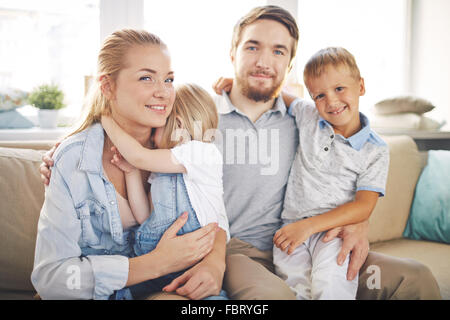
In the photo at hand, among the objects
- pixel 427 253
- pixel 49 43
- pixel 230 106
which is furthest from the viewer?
pixel 49 43

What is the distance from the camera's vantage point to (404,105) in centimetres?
208

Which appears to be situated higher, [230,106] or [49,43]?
[49,43]

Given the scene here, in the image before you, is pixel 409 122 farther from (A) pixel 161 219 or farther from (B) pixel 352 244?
(A) pixel 161 219

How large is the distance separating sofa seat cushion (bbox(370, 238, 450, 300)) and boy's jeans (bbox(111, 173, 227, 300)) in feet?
2.74

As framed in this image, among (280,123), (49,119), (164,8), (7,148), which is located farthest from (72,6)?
(280,123)

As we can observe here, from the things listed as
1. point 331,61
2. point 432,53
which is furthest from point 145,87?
point 432,53

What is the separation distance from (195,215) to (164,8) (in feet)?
4.66

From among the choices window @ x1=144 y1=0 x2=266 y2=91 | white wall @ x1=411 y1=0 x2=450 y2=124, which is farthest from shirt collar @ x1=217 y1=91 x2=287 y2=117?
white wall @ x1=411 y1=0 x2=450 y2=124

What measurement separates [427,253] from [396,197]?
281mm

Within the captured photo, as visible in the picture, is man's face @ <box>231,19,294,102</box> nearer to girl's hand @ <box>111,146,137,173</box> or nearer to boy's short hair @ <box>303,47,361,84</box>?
boy's short hair @ <box>303,47,361,84</box>

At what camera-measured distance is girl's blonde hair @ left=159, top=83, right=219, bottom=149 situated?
0.98 meters

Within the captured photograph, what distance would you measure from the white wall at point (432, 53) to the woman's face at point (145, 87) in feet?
6.50

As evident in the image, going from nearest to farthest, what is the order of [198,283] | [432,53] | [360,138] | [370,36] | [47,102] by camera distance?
[198,283] → [360,138] → [47,102] → [432,53] → [370,36]

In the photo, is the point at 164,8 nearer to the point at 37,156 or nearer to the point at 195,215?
the point at 37,156
